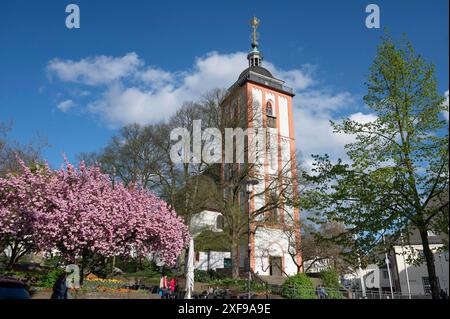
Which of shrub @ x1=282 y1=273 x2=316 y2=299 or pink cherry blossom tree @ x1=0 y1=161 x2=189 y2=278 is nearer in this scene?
pink cherry blossom tree @ x1=0 y1=161 x2=189 y2=278

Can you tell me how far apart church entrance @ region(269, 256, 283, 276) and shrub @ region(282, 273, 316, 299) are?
1770 cm

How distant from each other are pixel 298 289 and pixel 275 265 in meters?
19.3

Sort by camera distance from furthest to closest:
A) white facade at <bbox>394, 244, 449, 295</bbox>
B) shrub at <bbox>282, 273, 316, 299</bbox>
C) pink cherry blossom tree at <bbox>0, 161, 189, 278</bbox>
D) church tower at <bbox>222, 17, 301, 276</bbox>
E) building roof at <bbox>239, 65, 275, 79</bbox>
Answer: building roof at <bbox>239, 65, 275, 79</bbox>, white facade at <bbox>394, 244, 449, 295</bbox>, church tower at <bbox>222, 17, 301, 276</bbox>, shrub at <bbox>282, 273, 316, 299</bbox>, pink cherry blossom tree at <bbox>0, 161, 189, 278</bbox>

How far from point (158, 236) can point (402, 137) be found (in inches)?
574

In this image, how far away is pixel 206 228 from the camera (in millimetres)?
35062

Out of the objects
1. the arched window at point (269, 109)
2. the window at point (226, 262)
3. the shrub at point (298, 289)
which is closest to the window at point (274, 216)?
the window at point (226, 262)

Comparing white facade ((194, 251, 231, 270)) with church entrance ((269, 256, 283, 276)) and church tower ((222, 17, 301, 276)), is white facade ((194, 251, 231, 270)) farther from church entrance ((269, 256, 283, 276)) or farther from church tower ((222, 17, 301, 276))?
church entrance ((269, 256, 283, 276))

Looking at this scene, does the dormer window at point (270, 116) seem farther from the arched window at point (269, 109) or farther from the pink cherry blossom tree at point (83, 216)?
the pink cherry blossom tree at point (83, 216)

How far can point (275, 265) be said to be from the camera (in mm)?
40875

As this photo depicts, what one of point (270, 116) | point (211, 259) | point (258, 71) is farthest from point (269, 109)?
point (211, 259)

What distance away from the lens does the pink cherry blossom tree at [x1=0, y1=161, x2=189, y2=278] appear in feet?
58.4

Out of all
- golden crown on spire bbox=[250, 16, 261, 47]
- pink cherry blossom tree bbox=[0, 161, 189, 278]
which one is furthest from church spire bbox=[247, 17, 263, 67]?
pink cherry blossom tree bbox=[0, 161, 189, 278]

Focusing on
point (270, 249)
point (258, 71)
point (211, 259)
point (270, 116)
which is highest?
point (258, 71)

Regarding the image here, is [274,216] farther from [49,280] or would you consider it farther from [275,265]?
[49,280]
